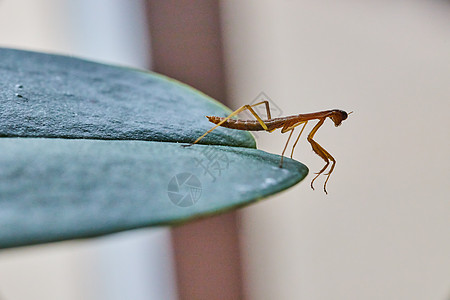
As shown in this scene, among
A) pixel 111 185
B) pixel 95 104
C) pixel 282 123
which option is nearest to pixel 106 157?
pixel 111 185

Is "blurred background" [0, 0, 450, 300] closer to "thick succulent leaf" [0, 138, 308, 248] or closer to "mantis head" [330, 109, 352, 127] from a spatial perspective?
"mantis head" [330, 109, 352, 127]

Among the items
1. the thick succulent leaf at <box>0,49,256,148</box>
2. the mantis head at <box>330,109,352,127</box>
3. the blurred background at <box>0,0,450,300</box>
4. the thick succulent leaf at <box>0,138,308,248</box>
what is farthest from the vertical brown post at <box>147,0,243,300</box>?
the thick succulent leaf at <box>0,138,308,248</box>

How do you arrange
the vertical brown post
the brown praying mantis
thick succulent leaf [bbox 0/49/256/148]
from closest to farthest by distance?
thick succulent leaf [bbox 0/49/256/148]
the brown praying mantis
the vertical brown post

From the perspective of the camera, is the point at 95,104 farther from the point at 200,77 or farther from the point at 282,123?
the point at 200,77

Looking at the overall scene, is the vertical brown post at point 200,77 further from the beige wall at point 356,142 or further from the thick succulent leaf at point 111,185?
the thick succulent leaf at point 111,185

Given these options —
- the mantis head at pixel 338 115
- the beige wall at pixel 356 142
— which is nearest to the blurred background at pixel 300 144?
the beige wall at pixel 356 142

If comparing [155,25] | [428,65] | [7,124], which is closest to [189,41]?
[155,25]
